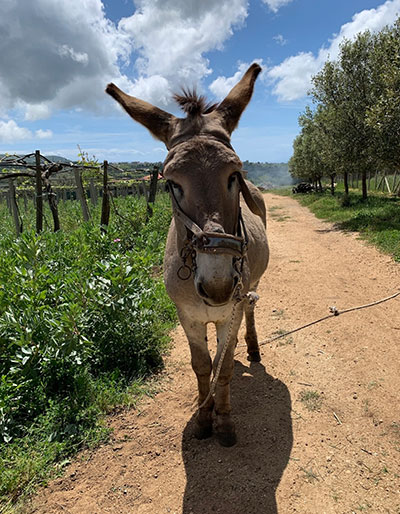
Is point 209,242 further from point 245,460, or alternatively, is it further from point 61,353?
point 61,353

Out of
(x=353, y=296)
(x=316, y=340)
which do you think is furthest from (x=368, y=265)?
(x=316, y=340)

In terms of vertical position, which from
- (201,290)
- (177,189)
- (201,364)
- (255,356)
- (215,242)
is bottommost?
(255,356)

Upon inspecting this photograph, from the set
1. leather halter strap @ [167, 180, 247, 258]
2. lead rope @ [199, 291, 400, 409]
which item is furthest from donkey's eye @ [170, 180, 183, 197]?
lead rope @ [199, 291, 400, 409]

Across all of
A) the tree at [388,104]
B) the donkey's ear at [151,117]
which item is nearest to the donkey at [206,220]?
the donkey's ear at [151,117]

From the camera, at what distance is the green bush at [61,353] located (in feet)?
9.77

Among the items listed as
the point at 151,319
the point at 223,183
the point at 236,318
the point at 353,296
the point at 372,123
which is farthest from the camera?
the point at 372,123

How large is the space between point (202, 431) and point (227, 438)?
0.86 ft

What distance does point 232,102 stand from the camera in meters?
2.63

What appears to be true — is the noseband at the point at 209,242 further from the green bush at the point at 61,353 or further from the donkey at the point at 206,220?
the green bush at the point at 61,353

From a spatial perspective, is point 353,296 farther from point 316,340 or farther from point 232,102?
point 232,102

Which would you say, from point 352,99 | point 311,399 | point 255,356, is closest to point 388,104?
point 352,99

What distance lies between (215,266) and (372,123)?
12.8m

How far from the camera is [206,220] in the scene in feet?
6.66

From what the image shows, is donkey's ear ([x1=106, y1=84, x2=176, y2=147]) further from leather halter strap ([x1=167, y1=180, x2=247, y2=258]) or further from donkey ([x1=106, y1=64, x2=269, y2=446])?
leather halter strap ([x1=167, y1=180, x2=247, y2=258])
